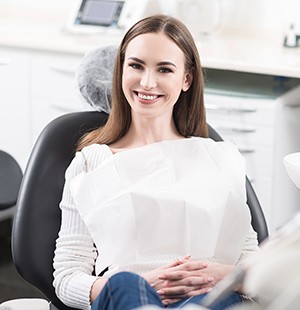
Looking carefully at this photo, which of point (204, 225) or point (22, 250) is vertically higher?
point (204, 225)

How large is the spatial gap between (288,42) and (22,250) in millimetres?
1858

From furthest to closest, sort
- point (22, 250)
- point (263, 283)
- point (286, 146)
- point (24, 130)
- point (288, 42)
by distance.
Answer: point (24, 130) → point (288, 42) → point (286, 146) → point (22, 250) → point (263, 283)

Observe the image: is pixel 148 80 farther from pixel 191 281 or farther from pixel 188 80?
pixel 191 281

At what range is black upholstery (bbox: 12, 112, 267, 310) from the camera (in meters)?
2.20

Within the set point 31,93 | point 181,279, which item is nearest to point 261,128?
point 31,93

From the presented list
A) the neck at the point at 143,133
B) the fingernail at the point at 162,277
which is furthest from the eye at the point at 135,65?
the fingernail at the point at 162,277

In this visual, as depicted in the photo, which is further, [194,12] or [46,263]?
[194,12]

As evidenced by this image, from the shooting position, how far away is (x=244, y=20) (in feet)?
13.0

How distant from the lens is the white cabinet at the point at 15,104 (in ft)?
12.6

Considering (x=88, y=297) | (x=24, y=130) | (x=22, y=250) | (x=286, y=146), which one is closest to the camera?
(x=88, y=297)

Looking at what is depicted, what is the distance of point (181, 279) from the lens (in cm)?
201

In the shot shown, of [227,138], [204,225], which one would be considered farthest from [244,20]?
[204,225]

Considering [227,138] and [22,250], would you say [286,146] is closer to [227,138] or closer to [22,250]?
[227,138]

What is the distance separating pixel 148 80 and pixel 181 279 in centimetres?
49
